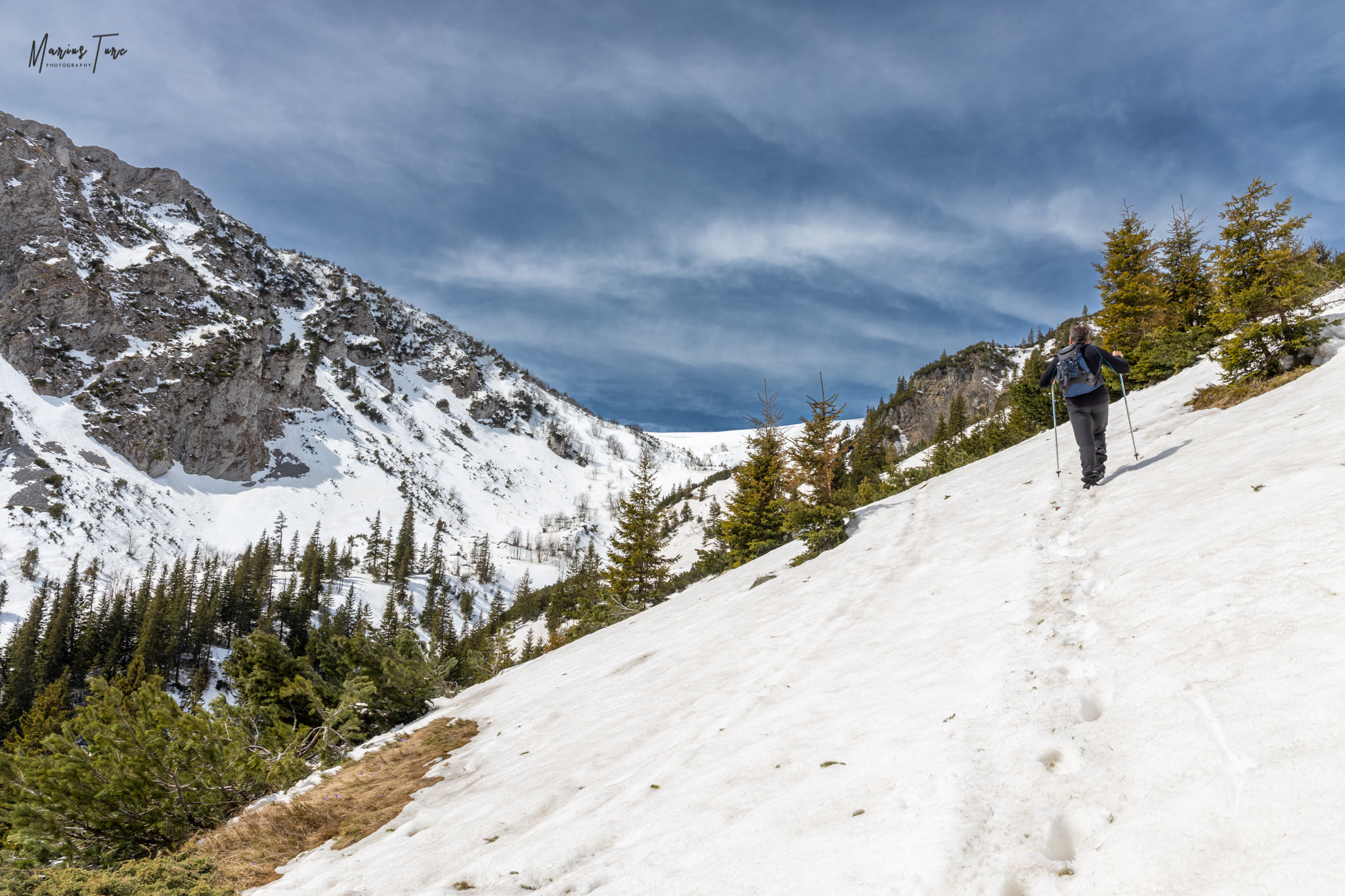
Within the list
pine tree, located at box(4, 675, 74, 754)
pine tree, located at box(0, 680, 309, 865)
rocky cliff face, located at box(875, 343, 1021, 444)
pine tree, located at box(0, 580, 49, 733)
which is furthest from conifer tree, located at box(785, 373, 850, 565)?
rocky cliff face, located at box(875, 343, 1021, 444)

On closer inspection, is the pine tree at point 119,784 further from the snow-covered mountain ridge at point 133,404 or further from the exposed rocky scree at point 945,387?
the exposed rocky scree at point 945,387

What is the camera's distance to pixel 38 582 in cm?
9450

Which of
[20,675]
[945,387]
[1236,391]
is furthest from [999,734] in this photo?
[945,387]

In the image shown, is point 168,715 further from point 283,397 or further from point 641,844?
point 283,397

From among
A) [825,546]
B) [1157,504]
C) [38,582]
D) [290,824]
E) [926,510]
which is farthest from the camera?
[38,582]

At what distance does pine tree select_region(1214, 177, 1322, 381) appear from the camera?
12570 millimetres

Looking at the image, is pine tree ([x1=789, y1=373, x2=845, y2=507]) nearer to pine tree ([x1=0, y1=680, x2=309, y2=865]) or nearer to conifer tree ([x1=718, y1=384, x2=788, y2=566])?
conifer tree ([x1=718, y1=384, x2=788, y2=566])

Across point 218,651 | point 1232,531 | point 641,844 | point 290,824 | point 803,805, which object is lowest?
point 218,651

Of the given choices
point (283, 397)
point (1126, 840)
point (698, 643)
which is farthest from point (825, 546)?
point (283, 397)

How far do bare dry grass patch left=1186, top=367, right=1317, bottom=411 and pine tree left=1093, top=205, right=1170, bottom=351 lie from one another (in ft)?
47.6

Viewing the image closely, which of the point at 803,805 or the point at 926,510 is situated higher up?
the point at 926,510

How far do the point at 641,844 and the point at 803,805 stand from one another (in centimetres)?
121

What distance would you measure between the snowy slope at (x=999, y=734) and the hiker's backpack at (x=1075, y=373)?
166 centimetres

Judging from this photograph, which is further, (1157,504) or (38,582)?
(38,582)
